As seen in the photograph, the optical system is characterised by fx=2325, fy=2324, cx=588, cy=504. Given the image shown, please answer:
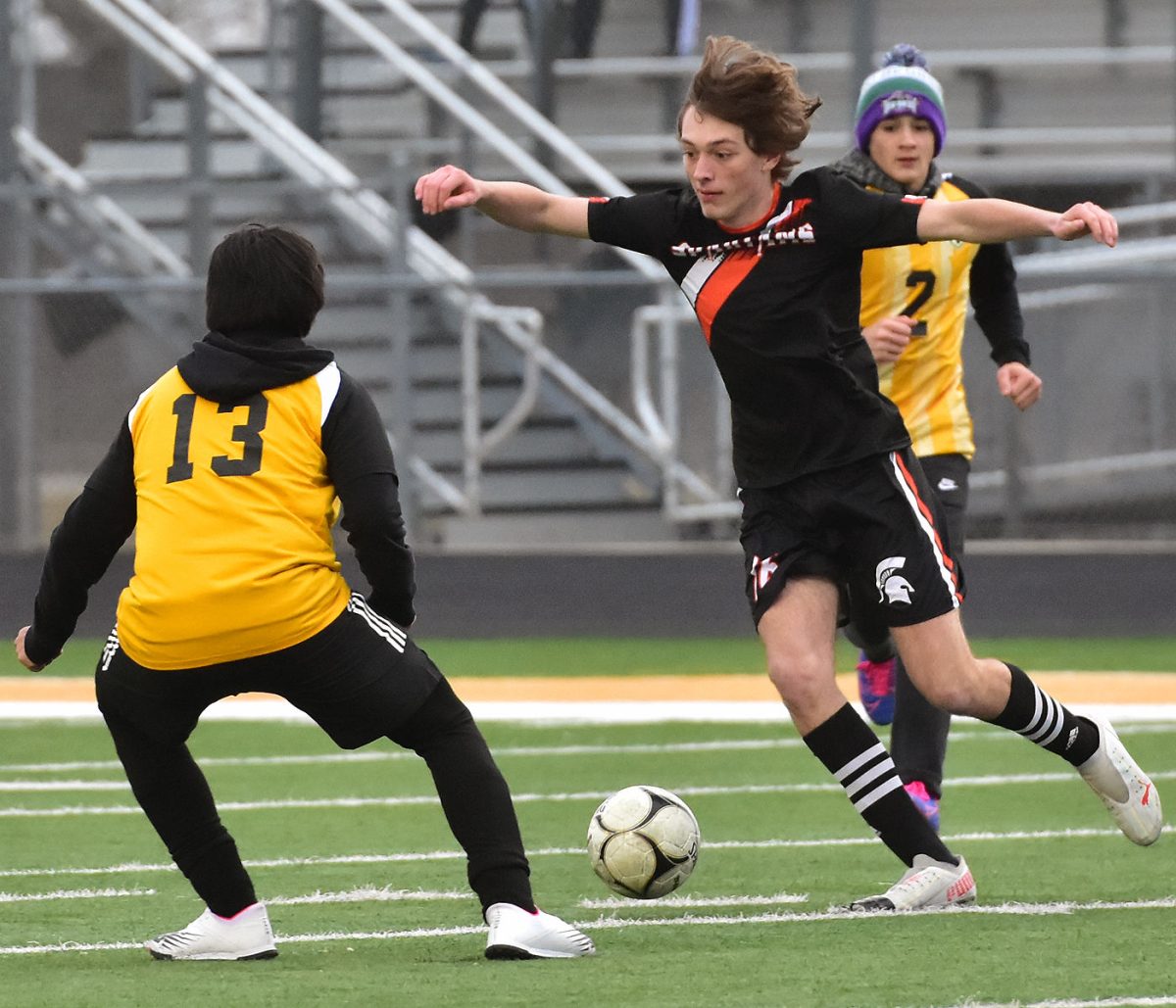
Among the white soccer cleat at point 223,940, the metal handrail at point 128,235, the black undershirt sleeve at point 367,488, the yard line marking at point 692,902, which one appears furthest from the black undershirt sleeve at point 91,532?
the metal handrail at point 128,235

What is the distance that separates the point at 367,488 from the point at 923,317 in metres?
2.55

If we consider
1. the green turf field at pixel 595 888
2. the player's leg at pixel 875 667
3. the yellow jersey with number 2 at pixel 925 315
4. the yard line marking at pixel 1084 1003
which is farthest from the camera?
the yellow jersey with number 2 at pixel 925 315

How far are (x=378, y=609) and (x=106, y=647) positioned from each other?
572 mm

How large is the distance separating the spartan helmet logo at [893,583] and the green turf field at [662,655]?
6.39 meters

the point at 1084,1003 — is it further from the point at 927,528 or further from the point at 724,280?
the point at 724,280

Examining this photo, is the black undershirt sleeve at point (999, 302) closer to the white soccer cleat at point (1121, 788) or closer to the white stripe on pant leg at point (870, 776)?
the white soccer cleat at point (1121, 788)

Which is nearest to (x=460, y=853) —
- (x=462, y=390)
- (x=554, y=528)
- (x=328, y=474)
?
(x=328, y=474)

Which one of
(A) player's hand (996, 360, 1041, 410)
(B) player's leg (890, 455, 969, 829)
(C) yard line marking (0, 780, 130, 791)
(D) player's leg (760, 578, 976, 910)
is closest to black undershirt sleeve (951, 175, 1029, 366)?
(A) player's hand (996, 360, 1041, 410)

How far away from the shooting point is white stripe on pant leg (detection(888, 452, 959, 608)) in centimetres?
546

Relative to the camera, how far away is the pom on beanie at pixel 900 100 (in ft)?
Answer: 21.3

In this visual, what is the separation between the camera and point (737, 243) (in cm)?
543

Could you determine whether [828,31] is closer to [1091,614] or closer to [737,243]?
[1091,614]

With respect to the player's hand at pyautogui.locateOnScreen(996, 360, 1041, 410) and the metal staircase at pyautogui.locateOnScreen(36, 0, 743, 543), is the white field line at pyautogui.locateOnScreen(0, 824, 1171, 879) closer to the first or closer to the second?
the player's hand at pyautogui.locateOnScreen(996, 360, 1041, 410)

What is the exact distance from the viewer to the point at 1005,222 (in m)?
5.12
